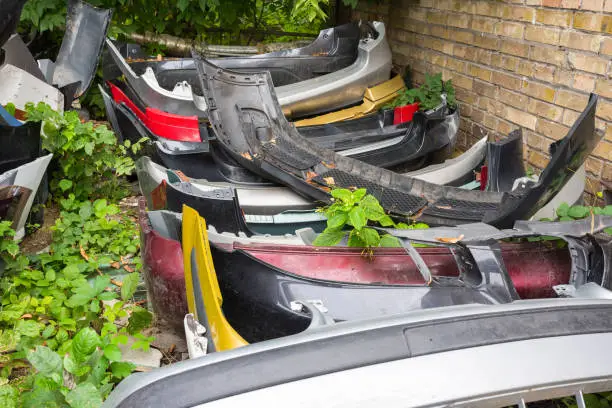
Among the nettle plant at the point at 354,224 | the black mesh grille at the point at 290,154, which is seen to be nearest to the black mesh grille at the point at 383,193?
the black mesh grille at the point at 290,154

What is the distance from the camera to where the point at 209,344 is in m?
1.58

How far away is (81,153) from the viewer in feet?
12.6

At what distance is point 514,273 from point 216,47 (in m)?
4.56

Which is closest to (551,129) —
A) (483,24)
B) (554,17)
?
(554,17)

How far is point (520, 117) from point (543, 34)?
1.85ft

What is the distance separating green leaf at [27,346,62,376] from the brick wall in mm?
2816

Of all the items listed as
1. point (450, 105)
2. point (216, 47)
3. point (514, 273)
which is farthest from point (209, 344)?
point (216, 47)

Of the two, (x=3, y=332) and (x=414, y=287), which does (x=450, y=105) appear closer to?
(x=414, y=287)

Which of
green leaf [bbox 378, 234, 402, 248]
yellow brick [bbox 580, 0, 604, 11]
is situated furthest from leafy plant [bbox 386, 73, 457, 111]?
green leaf [bbox 378, 234, 402, 248]

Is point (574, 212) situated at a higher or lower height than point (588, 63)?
lower

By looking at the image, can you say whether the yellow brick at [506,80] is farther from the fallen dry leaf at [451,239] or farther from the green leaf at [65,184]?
the green leaf at [65,184]

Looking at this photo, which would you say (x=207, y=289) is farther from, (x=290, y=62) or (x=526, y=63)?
(x=290, y=62)

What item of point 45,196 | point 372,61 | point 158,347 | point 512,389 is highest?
point 372,61

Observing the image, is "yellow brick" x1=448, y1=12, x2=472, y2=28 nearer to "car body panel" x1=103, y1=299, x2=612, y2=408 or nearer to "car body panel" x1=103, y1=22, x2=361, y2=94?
"car body panel" x1=103, y1=22, x2=361, y2=94
